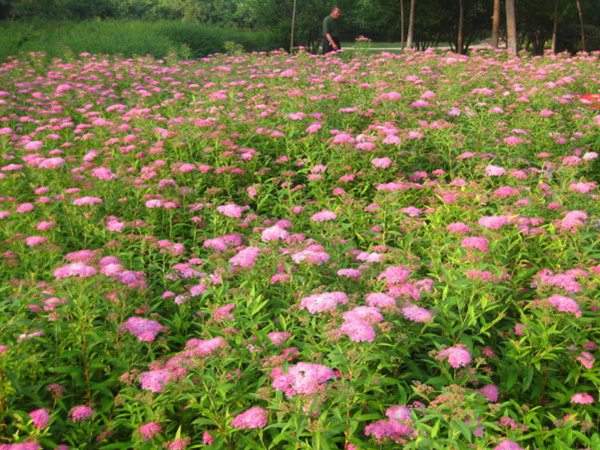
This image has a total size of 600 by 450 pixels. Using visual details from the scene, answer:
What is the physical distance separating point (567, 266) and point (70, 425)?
301 centimetres

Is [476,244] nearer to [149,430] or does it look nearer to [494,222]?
[494,222]

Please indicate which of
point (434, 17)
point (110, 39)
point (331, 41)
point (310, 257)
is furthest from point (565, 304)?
point (434, 17)

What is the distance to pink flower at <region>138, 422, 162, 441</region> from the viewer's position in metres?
2.72

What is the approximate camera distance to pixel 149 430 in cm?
272

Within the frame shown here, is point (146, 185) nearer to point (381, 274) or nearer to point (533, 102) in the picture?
point (381, 274)

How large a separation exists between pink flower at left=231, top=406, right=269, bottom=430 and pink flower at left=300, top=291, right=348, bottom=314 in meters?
0.56

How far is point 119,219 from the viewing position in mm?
4863

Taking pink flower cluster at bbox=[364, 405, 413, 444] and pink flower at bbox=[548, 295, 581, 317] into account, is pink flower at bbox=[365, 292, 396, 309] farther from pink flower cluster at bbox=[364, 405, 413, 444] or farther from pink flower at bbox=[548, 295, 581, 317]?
pink flower at bbox=[548, 295, 581, 317]

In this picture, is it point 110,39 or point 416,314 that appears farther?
point 110,39

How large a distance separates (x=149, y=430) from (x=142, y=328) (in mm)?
661

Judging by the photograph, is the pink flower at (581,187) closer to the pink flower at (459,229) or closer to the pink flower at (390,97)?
the pink flower at (459,229)

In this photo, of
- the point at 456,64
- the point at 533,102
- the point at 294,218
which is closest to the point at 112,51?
the point at 456,64

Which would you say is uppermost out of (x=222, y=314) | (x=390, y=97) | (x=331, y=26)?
(x=331, y=26)

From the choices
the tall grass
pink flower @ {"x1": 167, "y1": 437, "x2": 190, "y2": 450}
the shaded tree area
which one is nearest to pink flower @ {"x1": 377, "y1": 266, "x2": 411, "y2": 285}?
pink flower @ {"x1": 167, "y1": 437, "x2": 190, "y2": 450}
